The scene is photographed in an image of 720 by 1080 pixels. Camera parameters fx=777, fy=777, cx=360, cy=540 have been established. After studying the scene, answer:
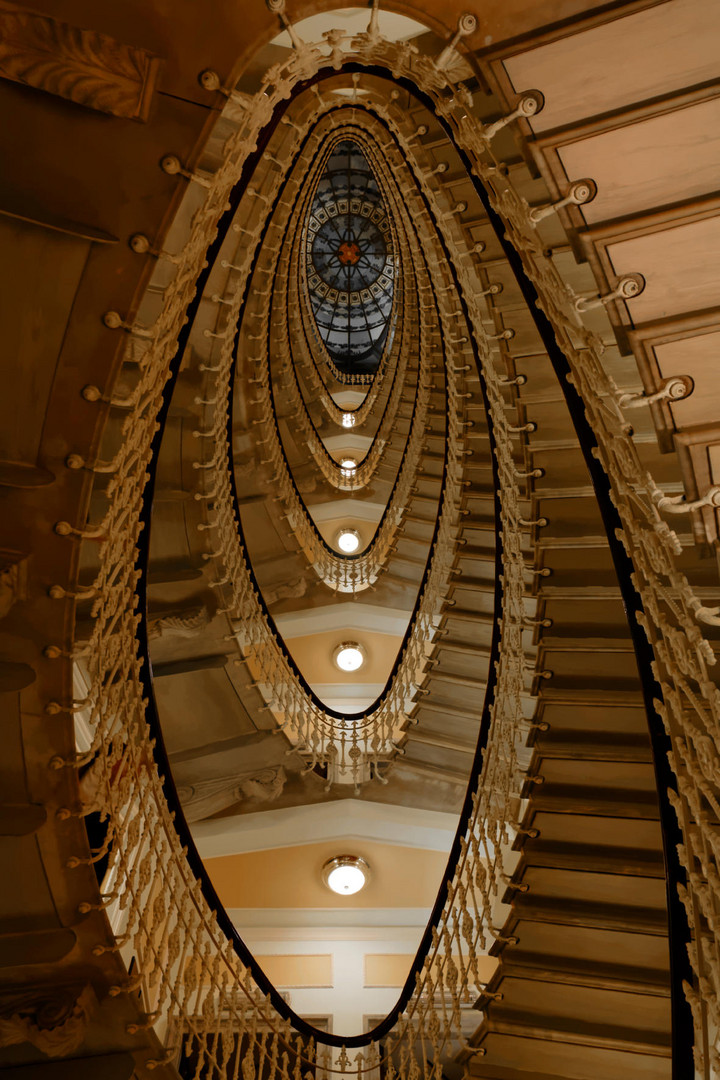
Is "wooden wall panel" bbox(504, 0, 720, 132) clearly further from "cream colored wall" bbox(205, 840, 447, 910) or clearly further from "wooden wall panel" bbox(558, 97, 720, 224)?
"cream colored wall" bbox(205, 840, 447, 910)

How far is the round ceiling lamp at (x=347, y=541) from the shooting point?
12.2m

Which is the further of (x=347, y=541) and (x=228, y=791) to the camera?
(x=347, y=541)

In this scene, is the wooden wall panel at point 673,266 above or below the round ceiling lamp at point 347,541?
below

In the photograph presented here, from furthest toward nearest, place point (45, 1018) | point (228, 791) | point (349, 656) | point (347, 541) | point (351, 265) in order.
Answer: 1. point (351, 265)
2. point (347, 541)
3. point (349, 656)
4. point (228, 791)
5. point (45, 1018)

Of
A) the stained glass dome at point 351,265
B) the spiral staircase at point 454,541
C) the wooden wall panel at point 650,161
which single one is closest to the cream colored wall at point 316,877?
the spiral staircase at point 454,541

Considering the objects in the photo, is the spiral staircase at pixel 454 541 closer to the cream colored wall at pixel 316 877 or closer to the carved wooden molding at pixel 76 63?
the carved wooden molding at pixel 76 63

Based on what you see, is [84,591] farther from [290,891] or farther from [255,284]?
[255,284]

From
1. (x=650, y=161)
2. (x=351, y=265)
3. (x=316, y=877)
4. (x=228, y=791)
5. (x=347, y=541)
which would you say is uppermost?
(x=351, y=265)

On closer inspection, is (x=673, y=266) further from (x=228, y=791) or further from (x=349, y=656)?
(x=349, y=656)

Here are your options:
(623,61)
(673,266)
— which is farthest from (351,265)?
(623,61)

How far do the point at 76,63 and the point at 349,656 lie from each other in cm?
893

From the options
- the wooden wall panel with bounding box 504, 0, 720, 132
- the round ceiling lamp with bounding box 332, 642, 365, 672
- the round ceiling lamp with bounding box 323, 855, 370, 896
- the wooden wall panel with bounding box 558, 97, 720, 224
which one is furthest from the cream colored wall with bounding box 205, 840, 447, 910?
the wooden wall panel with bounding box 504, 0, 720, 132

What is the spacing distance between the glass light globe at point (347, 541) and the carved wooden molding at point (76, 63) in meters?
10.2

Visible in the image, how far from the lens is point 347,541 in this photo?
12.2 metres
